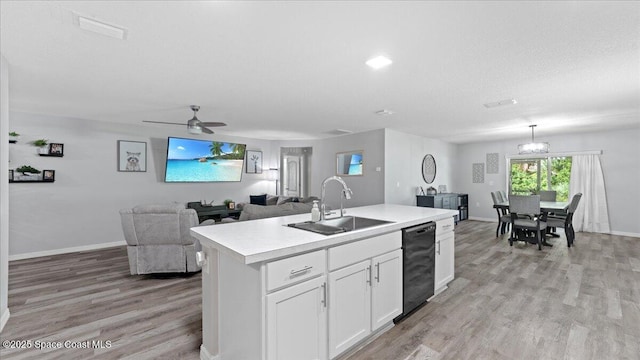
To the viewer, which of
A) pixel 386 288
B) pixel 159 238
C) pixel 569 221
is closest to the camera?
pixel 386 288

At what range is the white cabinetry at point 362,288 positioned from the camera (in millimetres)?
1914

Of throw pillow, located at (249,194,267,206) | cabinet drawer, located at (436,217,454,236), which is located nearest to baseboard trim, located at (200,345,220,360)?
cabinet drawer, located at (436,217,454,236)

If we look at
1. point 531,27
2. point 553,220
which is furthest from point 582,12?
point 553,220

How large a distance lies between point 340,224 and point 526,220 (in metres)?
4.44

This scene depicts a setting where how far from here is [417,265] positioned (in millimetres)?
2672

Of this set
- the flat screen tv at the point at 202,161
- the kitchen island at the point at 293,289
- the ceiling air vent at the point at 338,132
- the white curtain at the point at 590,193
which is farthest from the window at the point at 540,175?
the flat screen tv at the point at 202,161

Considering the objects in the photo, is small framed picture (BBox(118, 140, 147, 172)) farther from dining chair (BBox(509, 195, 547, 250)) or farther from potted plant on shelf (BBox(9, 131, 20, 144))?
dining chair (BBox(509, 195, 547, 250))

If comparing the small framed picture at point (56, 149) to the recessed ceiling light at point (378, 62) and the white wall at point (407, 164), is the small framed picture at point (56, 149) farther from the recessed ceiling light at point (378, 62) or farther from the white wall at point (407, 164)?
the white wall at point (407, 164)

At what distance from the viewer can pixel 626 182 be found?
616cm

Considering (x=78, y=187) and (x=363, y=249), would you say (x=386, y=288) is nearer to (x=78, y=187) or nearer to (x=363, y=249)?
(x=363, y=249)

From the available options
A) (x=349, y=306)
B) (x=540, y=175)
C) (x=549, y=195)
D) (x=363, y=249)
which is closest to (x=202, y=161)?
(x=363, y=249)

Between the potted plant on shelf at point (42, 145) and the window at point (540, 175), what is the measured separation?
10.1 meters

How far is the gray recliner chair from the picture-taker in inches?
137

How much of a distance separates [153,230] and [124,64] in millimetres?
1946
